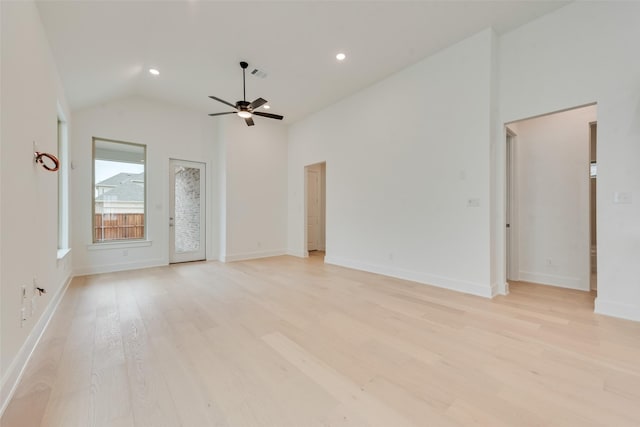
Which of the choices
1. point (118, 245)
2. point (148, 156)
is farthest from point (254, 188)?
point (118, 245)

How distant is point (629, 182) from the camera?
2.70 m

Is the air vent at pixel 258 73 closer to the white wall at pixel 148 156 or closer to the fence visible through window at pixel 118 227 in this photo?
the white wall at pixel 148 156

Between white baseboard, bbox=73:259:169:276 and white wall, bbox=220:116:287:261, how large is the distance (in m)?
1.30

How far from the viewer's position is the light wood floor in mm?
1439

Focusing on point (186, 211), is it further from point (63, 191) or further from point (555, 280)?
point (555, 280)

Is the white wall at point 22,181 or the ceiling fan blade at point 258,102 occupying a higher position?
the ceiling fan blade at point 258,102

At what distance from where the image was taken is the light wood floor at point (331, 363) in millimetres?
1439

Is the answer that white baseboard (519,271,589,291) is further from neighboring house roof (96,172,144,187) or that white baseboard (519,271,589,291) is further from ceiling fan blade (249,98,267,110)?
neighboring house roof (96,172,144,187)

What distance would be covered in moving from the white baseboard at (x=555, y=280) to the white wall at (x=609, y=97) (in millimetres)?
1042

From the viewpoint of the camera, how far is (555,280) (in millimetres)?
3910

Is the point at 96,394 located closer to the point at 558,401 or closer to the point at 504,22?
the point at 558,401

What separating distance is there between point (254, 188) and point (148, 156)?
2.21m

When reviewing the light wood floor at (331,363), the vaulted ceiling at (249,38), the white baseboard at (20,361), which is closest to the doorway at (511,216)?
the light wood floor at (331,363)

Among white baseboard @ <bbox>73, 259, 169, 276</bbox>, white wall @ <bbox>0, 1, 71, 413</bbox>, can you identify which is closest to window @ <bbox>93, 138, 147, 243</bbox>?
white baseboard @ <bbox>73, 259, 169, 276</bbox>
